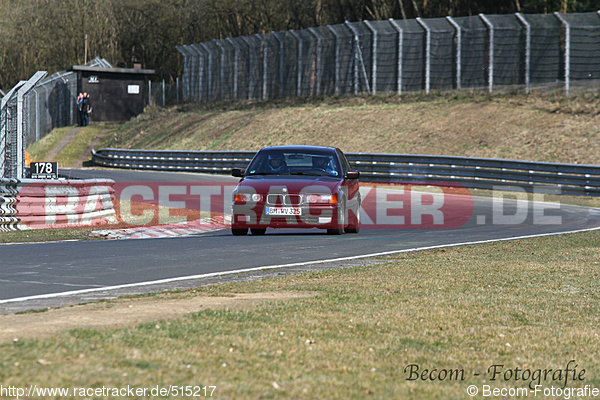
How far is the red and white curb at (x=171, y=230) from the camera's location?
51.5 feet

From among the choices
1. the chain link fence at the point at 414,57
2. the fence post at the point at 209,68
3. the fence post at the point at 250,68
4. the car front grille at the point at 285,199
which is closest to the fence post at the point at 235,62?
the chain link fence at the point at 414,57

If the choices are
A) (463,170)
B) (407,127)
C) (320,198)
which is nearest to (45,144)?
(407,127)

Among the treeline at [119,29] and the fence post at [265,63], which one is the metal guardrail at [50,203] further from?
the treeline at [119,29]

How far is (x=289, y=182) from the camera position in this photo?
47.2ft

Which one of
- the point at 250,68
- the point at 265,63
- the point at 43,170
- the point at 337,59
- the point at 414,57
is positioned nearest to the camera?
the point at 43,170

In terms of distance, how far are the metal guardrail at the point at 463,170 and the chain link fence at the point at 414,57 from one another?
858cm

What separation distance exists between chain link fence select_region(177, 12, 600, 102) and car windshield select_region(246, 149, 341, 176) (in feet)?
74.9

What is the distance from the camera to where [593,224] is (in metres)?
18.6

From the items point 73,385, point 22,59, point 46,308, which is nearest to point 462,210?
point 46,308

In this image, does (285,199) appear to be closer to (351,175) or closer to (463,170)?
(351,175)

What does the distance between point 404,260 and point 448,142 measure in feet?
84.2

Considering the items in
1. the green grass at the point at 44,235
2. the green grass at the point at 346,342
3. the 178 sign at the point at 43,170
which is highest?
the 178 sign at the point at 43,170

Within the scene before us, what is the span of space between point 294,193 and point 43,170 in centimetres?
677

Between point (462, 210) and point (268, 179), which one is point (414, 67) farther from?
point (268, 179)
